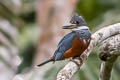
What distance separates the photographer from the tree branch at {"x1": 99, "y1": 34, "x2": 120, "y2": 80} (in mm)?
2611

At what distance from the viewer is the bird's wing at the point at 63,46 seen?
10.0 feet

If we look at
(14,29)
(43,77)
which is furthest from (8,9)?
(43,77)

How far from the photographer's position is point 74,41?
10.3 feet

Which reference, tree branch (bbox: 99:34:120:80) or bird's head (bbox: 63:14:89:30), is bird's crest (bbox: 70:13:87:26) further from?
tree branch (bbox: 99:34:120:80)

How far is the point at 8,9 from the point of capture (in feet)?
14.8

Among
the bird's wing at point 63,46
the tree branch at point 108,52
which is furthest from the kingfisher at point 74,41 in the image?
the tree branch at point 108,52

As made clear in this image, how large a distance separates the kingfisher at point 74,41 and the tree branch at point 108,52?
27 centimetres

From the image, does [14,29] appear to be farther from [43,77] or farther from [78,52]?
[78,52]

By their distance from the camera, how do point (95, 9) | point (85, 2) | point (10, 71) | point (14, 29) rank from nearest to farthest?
point (10, 71), point (14, 29), point (85, 2), point (95, 9)

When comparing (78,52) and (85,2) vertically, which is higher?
(78,52)

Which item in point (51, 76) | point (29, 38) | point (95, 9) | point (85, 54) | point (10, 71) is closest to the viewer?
point (85, 54)

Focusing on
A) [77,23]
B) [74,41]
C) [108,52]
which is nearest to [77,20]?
[77,23]

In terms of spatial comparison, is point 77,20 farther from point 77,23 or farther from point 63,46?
point 63,46

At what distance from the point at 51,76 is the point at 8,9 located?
94 cm
